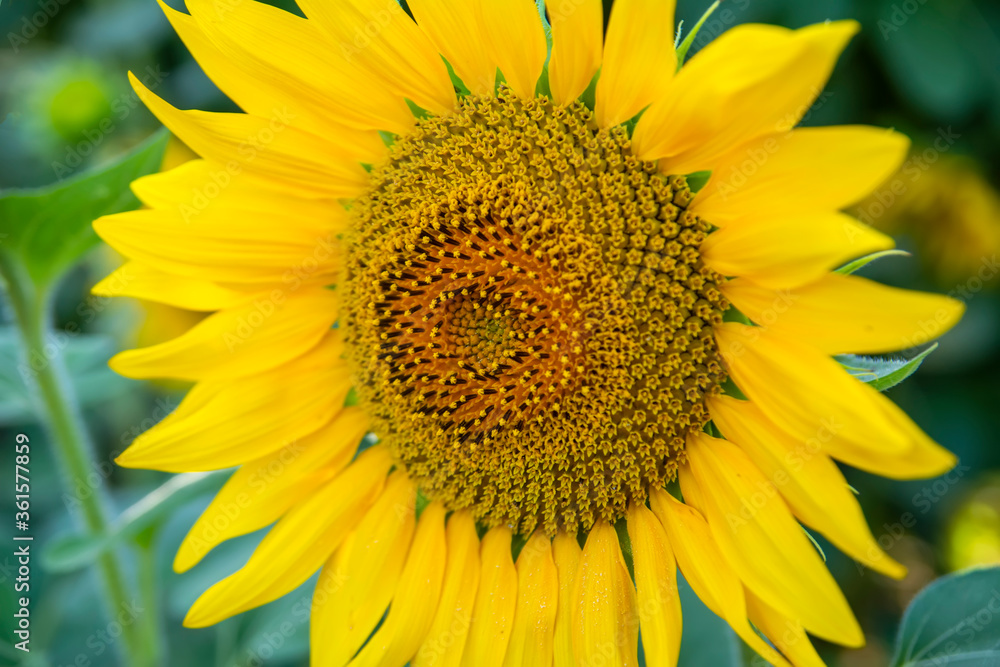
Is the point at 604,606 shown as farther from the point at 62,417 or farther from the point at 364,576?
the point at 62,417

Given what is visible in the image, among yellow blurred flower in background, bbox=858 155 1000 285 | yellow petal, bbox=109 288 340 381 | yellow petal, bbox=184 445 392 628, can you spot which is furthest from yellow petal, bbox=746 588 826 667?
yellow blurred flower in background, bbox=858 155 1000 285

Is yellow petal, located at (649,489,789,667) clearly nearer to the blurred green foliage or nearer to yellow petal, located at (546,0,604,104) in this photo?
yellow petal, located at (546,0,604,104)

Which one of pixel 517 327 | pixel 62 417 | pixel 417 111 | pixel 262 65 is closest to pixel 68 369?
pixel 62 417

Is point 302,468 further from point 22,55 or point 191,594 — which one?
point 22,55

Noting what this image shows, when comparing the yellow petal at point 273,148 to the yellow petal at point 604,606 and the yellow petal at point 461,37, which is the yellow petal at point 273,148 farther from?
the yellow petal at point 604,606

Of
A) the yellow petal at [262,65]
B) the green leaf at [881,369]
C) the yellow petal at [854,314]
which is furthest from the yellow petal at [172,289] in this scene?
the green leaf at [881,369]

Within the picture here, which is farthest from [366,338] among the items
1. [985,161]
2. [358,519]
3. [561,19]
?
[985,161]
